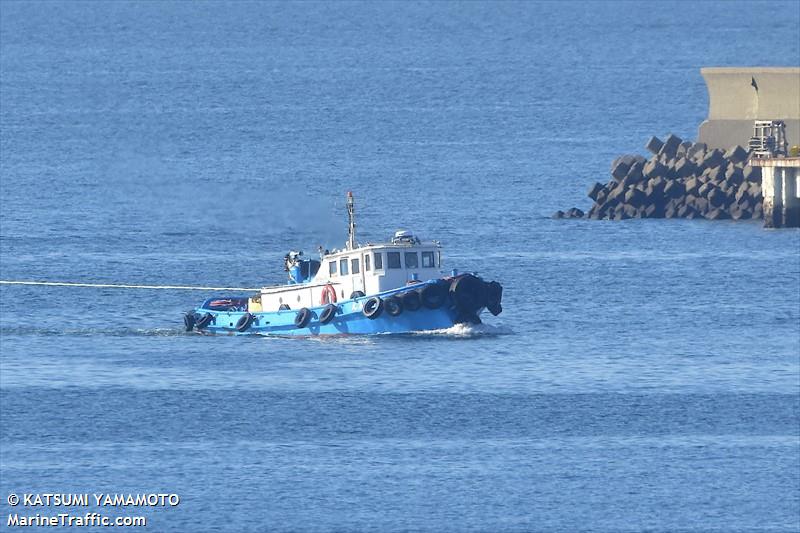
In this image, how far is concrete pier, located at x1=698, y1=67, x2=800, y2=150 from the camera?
4016 inches

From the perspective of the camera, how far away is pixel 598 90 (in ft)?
654

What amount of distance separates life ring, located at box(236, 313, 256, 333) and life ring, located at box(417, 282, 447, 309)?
6365 millimetres

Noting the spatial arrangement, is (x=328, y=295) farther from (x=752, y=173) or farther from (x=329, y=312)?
(x=752, y=173)

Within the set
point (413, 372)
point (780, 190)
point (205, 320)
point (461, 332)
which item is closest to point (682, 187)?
point (780, 190)

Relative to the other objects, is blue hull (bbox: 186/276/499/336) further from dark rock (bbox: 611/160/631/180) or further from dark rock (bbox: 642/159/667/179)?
dark rock (bbox: 611/160/631/180)

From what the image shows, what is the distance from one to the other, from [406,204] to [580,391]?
5262 centimetres

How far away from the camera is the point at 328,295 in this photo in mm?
74062

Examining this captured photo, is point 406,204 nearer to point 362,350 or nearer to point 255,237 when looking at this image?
point 255,237

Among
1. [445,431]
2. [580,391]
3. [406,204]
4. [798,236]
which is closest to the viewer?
[445,431]

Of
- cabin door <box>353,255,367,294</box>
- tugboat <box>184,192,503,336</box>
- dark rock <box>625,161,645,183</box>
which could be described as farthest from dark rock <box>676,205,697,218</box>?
cabin door <box>353,255,367,294</box>

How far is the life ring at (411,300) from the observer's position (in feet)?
236

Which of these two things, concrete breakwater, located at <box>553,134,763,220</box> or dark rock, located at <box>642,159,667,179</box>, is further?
dark rock, located at <box>642,159,667,179</box>

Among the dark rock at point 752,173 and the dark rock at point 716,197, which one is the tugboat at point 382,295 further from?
the dark rock at point 716,197

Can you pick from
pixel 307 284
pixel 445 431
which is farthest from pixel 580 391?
pixel 307 284
